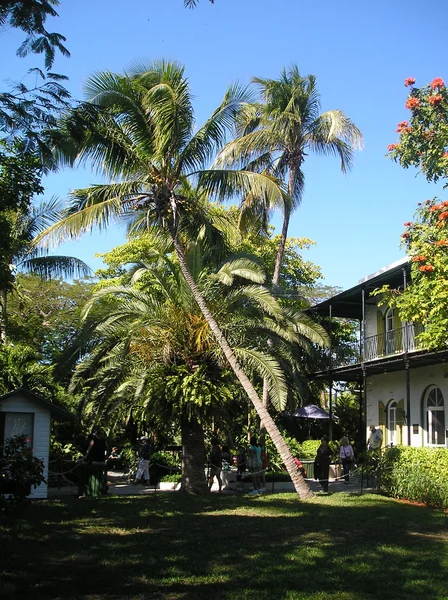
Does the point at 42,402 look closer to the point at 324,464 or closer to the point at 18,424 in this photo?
the point at 18,424

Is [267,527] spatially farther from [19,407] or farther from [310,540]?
[19,407]

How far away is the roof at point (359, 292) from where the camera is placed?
21625 millimetres

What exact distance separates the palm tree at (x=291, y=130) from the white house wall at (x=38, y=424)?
9561 millimetres

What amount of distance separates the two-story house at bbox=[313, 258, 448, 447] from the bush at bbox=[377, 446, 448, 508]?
127 inches

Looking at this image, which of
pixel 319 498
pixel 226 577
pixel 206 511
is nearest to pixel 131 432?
pixel 319 498

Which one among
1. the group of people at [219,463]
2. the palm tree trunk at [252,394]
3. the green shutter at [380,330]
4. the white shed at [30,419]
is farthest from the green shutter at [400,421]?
the white shed at [30,419]

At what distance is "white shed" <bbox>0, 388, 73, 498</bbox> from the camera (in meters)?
15.8

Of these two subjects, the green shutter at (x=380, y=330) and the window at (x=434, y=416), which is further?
the green shutter at (x=380, y=330)

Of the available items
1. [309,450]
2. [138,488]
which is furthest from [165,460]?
[309,450]

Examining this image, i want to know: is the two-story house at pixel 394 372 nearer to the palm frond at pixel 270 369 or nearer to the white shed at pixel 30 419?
the palm frond at pixel 270 369

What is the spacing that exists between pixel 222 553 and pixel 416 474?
803cm

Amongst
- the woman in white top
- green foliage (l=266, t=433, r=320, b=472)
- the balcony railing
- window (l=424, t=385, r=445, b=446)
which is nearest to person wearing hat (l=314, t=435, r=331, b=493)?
the woman in white top

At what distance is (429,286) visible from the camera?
13820mm

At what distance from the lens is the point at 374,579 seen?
7.67 metres
